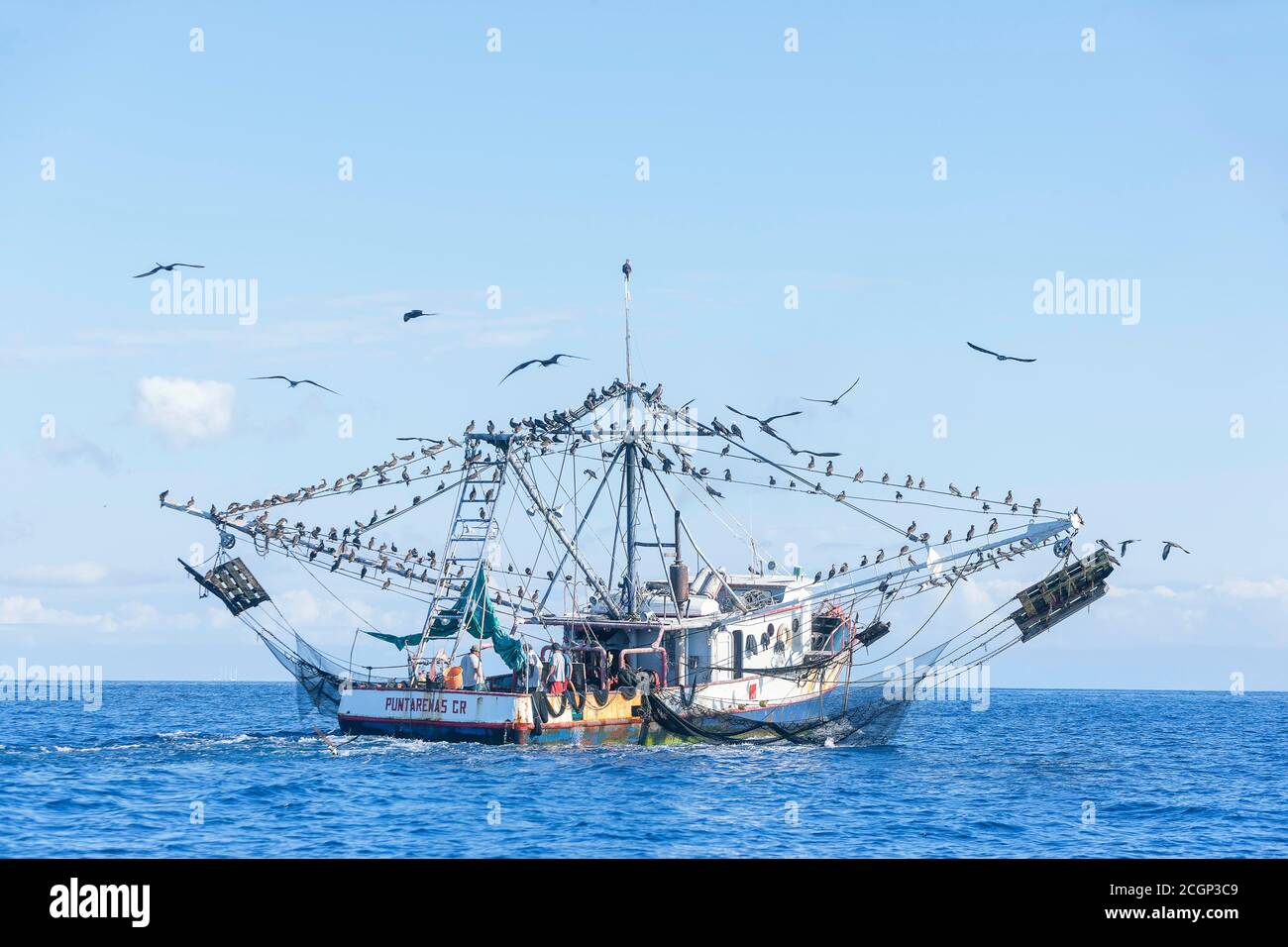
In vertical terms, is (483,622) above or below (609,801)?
above

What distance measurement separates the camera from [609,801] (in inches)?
1421

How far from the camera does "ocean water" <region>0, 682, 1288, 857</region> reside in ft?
98.7

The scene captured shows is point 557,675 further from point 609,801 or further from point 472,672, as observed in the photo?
point 609,801

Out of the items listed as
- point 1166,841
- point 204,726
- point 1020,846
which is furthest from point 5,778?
point 204,726

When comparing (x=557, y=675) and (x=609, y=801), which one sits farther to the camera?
(x=557, y=675)

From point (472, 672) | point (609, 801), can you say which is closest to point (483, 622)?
point (472, 672)

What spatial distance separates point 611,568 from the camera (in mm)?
54031

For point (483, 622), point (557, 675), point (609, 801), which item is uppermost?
point (483, 622)

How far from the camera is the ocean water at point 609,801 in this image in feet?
98.7

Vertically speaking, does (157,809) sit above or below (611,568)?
below

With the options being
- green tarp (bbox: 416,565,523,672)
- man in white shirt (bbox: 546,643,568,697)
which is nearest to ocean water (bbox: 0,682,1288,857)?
man in white shirt (bbox: 546,643,568,697)

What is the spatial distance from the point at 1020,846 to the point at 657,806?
8.87 m

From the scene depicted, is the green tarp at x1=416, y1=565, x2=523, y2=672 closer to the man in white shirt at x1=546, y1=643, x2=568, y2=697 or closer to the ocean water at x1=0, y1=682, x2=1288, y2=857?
the man in white shirt at x1=546, y1=643, x2=568, y2=697
